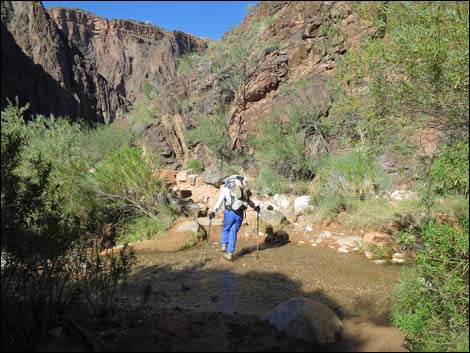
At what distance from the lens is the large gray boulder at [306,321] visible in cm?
356

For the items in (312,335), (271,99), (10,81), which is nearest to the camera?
Result: (312,335)

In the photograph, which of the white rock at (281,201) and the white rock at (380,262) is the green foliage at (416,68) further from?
the white rock at (281,201)

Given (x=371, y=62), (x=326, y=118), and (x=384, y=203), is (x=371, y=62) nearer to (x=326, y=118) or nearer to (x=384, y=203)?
(x=384, y=203)

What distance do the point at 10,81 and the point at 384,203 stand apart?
143 feet

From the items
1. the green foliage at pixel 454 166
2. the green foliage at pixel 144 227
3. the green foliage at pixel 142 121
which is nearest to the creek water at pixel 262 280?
Answer: the green foliage at pixel 144 227

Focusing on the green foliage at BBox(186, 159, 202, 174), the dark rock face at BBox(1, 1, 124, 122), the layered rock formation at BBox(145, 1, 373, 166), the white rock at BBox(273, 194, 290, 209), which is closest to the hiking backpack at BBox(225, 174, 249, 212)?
the white rock at BBox(273, 194, 290, 209)

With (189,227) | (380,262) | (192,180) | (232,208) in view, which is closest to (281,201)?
(189,227)

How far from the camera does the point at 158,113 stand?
24.6 meters

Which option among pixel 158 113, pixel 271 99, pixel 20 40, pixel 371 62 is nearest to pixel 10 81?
pixel 20 40

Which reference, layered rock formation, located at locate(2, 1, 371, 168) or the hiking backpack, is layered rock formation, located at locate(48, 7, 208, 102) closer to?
layered rock formation, located at locate(2, 1, 371, 168)

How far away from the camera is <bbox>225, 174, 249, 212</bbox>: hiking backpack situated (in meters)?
6.93

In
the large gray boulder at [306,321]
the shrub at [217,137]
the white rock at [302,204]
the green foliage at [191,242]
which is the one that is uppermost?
the shrub at [217,137]

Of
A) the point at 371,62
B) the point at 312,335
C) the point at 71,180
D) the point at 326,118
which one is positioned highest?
the point at 326,118

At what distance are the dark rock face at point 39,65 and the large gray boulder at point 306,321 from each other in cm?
4108
